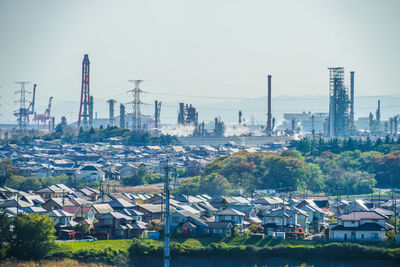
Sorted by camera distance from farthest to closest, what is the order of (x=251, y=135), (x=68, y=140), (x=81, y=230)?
(x=251, y=135), (x=68, y=140), (x=81, y=230)

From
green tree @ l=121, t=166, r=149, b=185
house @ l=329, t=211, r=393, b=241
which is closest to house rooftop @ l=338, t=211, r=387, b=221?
house @ l=329, t=211, r=393, b=241

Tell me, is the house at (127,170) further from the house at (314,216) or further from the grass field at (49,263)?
the grass field at (49,263)

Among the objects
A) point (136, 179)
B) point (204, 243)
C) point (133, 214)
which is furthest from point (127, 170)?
point (204, 243)

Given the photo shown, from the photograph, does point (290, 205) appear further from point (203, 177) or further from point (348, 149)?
point (348, 149)

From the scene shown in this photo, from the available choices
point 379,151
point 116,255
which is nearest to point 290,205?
point 116,255

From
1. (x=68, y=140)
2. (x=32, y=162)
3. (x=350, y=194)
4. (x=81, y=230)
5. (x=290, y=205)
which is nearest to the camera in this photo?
(x=81, y=230)

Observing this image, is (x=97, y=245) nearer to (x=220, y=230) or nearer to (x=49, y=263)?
(x=49, y=263)
